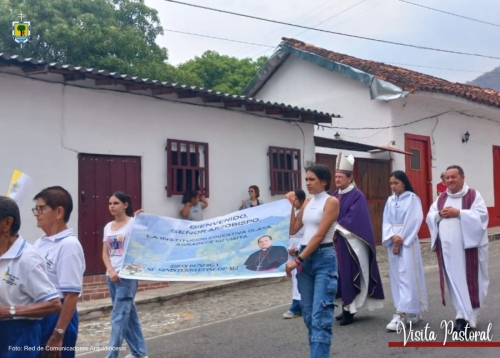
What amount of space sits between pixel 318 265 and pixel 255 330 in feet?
7.47

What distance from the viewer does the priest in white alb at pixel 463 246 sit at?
20.9 feet

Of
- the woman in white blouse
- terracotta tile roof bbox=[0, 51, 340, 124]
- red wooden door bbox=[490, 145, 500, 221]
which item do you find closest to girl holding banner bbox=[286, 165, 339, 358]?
the woman in white blouse

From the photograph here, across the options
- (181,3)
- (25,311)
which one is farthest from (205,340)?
(181,3)

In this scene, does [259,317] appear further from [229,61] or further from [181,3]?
[229,61]

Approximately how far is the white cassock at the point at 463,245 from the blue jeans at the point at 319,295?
6.34ft

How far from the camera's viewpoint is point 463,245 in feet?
21.1

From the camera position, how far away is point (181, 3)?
12.3 metres

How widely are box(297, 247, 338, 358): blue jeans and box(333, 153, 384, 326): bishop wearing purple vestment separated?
1938 millimetres

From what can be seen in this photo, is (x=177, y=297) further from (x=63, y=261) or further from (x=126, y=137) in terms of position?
(x=63, y=261)

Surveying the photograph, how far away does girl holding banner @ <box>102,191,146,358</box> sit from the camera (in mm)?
5625

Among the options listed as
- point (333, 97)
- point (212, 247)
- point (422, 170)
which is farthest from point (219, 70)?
point (212, 247)

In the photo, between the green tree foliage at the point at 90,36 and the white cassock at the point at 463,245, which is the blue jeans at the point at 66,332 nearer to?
the white cassock at the point at 463,245

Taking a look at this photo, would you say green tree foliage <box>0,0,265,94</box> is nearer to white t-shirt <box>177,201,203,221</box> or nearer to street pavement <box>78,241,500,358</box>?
white t-shirt <box>177,201,203,221</box>

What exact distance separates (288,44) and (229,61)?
41.0 ft
